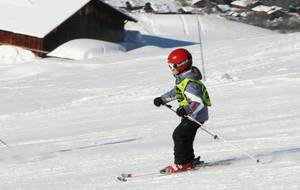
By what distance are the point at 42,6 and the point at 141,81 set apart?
20722mm

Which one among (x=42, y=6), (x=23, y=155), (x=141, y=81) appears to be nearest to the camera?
(x=23, y=155)

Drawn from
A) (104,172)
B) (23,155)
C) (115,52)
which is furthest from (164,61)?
(104,172)

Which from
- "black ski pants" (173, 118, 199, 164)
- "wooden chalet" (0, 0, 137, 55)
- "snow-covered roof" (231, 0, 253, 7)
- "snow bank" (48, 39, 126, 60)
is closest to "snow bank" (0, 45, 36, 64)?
"wooden chalet" (0, 0, 137, 55)

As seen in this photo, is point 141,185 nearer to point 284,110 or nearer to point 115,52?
point 284,110

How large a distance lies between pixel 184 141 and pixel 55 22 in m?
31.3

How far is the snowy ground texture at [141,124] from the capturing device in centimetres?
670

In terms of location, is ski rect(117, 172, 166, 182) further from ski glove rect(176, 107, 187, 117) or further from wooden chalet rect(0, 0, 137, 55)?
wooden chalet rect(0, 0, 137, 55)

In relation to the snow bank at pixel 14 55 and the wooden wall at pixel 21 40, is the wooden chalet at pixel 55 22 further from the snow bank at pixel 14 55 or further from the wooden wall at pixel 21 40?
the snow bank at pixel 14 55

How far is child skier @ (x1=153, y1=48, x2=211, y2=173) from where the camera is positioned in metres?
6.49

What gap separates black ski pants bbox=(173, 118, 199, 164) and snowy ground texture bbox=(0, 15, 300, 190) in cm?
17

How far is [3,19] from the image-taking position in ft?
126

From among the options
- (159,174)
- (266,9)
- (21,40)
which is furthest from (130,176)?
(266,9)

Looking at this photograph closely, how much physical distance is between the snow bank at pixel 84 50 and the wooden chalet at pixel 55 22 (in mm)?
1165

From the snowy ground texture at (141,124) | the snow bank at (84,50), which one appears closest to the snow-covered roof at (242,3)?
the snow bank at (84,50)
